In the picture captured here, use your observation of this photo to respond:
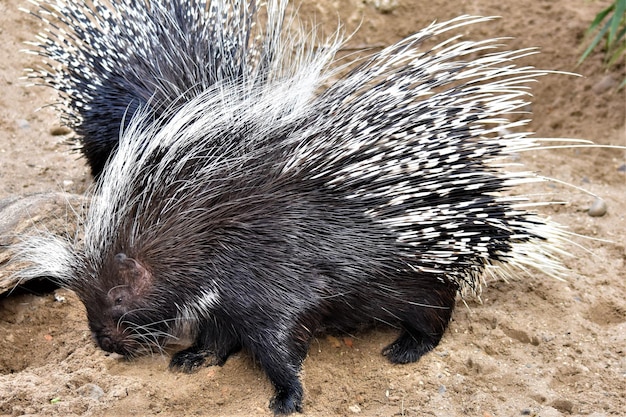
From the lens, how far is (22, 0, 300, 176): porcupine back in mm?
3301

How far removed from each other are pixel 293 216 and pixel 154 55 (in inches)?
52.3

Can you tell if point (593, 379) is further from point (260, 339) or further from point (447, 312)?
point (260, 339)

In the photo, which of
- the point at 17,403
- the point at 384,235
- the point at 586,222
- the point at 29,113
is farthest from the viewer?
the point at 29,113

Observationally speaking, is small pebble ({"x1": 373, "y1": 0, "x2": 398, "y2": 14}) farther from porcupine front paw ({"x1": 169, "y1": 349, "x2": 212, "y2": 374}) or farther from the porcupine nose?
the porcupine nose

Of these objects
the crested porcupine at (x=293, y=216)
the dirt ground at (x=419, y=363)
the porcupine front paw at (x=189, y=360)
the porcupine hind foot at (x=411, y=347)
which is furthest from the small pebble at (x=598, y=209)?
the porcupine front paw at (x=189, y=360)

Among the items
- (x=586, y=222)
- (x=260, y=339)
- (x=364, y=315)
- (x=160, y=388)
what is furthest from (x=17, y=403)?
(x=586, y=222)

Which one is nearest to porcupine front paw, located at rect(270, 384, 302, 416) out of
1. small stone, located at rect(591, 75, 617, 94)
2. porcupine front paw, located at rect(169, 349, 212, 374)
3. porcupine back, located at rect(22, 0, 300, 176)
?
porcupine front paw, located at rect(169, 349, 212, 374)

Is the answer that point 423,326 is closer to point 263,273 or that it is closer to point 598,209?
point 263,273

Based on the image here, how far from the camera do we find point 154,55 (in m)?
3.35

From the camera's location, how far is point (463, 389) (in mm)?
2607

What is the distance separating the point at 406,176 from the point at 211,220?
782 mm

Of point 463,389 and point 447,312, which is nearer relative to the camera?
point 463,389

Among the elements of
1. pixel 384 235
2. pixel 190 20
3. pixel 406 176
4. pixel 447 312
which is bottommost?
pixel 447 312

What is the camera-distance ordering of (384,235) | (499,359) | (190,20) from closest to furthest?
(384,235), (499,359), (190,20)
